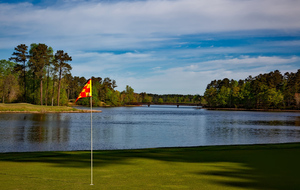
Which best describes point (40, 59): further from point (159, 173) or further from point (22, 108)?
point (159, 173)

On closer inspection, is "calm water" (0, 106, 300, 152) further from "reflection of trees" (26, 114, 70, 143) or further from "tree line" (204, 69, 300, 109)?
"tree line" (204, 69, 300, 109)

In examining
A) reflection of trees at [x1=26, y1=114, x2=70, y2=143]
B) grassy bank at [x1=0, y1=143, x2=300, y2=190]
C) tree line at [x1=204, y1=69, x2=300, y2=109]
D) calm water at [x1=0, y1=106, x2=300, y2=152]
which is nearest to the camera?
grassy bank at [x1=0, y1=143, x2=300, y2=190]

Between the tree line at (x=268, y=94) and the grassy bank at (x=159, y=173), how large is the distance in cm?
14292

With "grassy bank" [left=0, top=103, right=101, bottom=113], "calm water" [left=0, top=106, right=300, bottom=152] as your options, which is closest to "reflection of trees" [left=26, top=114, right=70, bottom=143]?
"calm water" [left=0, top=106, right=300, bottom=152]

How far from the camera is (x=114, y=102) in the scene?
651 ft

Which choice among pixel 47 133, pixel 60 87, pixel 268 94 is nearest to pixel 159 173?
pixel 47 133

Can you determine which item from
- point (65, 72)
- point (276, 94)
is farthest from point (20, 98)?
point (276, 94)

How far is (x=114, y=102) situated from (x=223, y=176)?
190152mm

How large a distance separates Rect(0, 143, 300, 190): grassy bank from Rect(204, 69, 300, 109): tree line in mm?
142925

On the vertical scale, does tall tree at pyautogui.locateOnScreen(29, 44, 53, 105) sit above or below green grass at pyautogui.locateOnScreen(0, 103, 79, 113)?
above

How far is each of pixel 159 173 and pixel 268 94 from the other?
14767cm

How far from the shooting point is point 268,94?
481ft

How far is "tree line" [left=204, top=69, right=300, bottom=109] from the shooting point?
147750 mm

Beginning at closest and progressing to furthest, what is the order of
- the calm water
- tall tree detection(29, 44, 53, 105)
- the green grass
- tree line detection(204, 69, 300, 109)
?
the calm water → the green grass → tall tree detection(29, 44, 53, 105) → tree line detection(204, 69, 300, 109)
